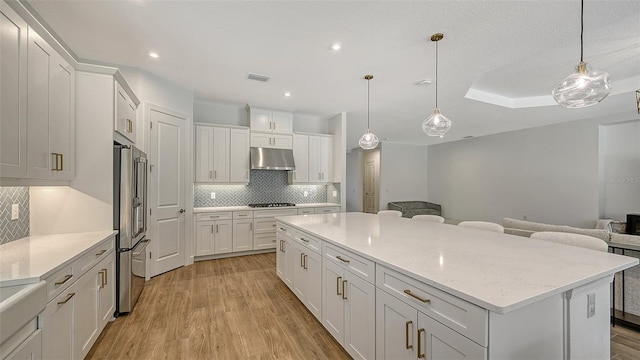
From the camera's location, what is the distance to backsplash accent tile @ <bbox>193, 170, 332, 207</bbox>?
4754 mm

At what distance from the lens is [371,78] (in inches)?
139

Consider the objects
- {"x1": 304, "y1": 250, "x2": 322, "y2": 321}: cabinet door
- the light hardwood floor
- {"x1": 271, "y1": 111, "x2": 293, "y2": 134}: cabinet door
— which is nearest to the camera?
the light hardwood floor

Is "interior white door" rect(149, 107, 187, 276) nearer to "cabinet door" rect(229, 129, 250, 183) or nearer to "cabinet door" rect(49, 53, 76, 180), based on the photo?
"cabinet door" rect(229, 129, 250, 183)

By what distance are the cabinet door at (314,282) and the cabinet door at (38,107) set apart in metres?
2.13

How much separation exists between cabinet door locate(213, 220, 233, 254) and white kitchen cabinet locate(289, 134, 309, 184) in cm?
160

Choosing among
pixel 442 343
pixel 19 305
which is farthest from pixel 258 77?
pixel 442 343

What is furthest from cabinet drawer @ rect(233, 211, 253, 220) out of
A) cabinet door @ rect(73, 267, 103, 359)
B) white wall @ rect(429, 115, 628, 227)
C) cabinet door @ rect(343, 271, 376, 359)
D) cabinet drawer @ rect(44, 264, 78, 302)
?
white wall @ rect(429, 115, 628, 227)

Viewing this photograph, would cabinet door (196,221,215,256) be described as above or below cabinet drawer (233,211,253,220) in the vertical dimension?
below

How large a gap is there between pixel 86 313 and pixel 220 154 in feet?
10.3

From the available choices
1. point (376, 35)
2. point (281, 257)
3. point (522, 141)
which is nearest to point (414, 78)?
point (376, 35)

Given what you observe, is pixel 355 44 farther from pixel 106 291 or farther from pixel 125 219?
pixel 106 291

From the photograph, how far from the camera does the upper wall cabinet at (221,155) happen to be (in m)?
4.48

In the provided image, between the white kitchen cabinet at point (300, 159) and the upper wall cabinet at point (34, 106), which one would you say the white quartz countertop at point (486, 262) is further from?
the white kitchen cabinet at point (300, 159)

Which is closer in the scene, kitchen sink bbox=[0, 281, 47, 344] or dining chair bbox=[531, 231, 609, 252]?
kitchen sink bbox=[0, 281, 47, 344]
